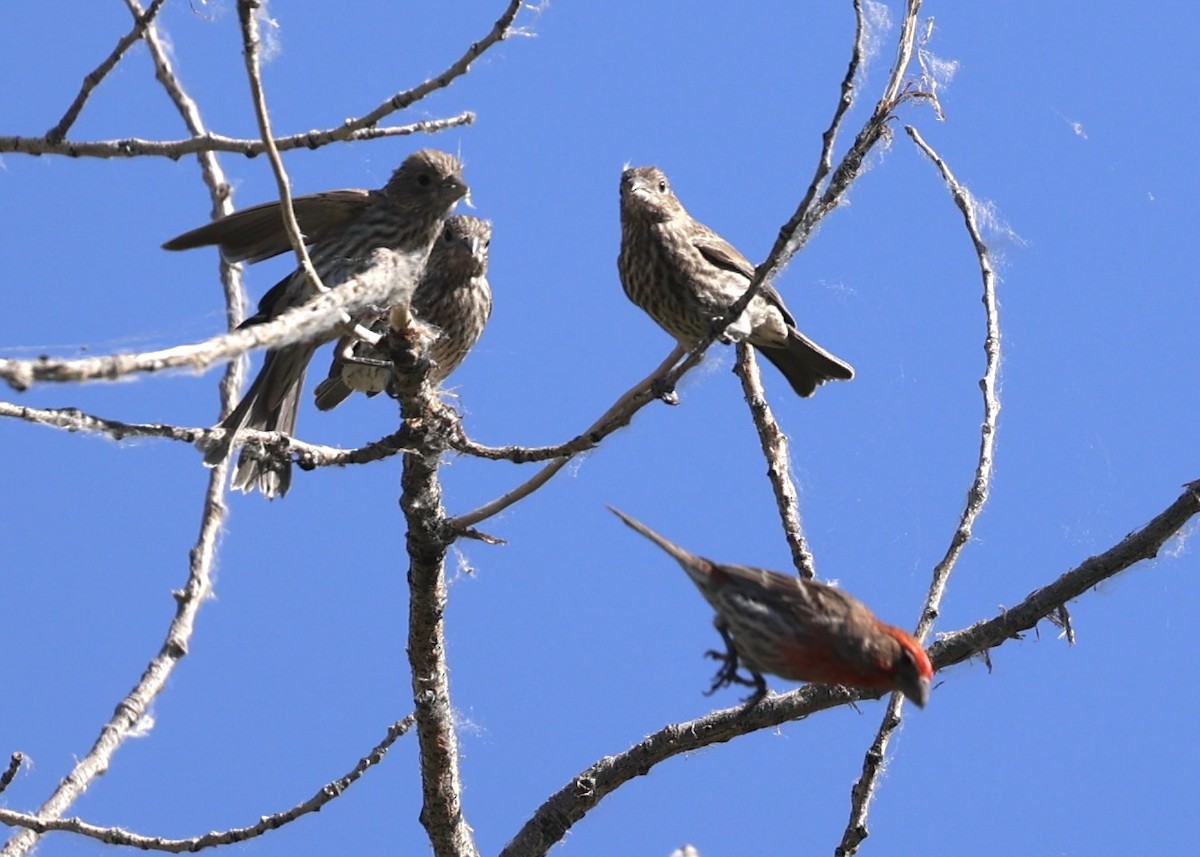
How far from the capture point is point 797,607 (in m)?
3.12

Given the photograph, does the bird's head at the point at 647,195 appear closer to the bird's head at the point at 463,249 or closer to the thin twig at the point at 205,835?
the bird's head at the point at 463,249

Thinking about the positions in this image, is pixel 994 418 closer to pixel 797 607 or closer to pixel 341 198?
pixel 797 607

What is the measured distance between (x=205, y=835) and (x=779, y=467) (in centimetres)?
204

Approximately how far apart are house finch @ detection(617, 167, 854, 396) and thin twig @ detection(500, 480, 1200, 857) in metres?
2.10

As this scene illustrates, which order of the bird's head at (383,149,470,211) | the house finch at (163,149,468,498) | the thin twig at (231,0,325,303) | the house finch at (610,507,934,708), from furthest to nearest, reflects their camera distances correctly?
the bird's head at (383,149,470,211)
the house finch at (163,149,468,498)
the house finch at (610,507,934,708)
the thin twig at (231,0,325,303)

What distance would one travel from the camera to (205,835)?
12.7 ft

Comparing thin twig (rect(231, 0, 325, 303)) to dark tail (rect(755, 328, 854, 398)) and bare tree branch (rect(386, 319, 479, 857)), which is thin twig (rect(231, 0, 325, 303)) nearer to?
bare tree branch (rect(386, 319, 479, 857))

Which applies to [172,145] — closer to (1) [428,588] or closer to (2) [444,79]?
(2) [444,79]

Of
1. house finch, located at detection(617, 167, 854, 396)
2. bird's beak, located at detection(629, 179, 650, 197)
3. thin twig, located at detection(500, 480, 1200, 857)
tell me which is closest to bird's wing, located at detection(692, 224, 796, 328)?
house finch, located at detection(617, 167, 854, 396)

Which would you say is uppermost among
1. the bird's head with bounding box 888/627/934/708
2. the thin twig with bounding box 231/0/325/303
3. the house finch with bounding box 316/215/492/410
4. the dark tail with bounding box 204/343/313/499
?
the house finch with bounding box 316/215/492/410

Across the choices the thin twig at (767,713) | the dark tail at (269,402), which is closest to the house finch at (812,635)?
the thin twig at (767,713)

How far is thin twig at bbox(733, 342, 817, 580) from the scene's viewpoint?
4480 millimetres

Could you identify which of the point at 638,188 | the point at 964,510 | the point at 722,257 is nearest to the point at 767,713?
the point at 964,510

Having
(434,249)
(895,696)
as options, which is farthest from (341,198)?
(895,696)
